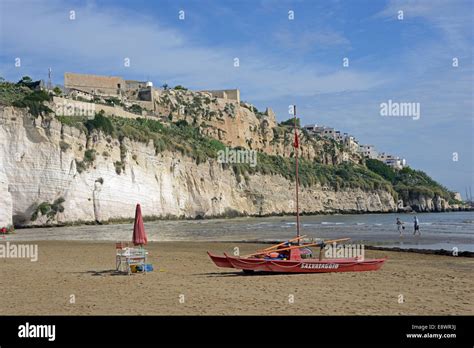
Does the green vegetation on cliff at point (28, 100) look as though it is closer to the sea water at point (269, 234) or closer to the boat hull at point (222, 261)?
the sea water at point (269, 234)

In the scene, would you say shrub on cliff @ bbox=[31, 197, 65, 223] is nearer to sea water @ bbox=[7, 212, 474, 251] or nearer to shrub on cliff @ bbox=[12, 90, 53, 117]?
sea water @ bbox=[7, 212, 474, 251]

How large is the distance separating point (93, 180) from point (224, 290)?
4197 cm

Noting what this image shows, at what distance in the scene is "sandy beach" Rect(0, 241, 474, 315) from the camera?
34.1 feet

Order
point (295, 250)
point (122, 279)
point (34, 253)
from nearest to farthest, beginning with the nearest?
point (122, 279) → point (295, 250) → point (34, 253)

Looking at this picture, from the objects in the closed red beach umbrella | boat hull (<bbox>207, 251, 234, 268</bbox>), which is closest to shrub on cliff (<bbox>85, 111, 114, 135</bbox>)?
the closed red beach umbrella

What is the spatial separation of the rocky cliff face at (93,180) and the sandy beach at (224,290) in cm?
2687

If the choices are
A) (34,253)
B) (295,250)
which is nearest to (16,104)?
(34,253)

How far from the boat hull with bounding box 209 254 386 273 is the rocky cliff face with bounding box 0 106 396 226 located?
2972 centimetres

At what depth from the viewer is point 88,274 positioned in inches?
648

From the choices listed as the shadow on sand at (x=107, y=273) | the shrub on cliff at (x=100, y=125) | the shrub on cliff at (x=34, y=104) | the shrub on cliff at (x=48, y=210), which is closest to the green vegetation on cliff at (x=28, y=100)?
the shrub on cliff at (x=34, y=104)

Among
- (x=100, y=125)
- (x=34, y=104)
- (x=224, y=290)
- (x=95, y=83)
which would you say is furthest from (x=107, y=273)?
(x=95, y=83)
